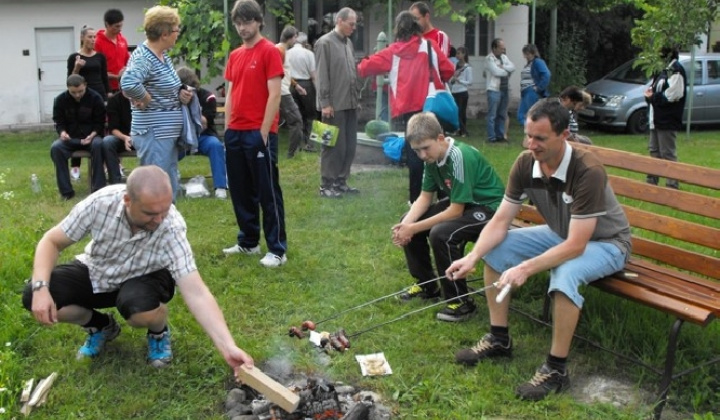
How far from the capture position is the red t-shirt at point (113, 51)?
9.98m

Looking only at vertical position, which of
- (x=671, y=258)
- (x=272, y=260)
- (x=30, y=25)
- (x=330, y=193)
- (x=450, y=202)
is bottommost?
(x=272, y=260)

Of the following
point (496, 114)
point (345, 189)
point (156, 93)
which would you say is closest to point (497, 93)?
point (496, 114)

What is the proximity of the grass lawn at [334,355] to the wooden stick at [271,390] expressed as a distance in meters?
0.34

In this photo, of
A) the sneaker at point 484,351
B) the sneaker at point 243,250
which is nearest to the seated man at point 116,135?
the sneaker at point 243,250

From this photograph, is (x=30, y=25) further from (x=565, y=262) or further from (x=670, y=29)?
(x=565, y=262)

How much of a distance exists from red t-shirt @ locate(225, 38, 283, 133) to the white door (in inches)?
513

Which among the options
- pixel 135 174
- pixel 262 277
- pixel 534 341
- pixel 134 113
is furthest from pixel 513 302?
pixel 134 113

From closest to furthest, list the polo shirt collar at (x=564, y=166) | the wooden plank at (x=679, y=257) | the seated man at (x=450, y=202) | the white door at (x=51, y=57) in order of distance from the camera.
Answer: the polo shirt collar at (x=564, y=166), the wooden plank at (x=679, y=257), the seated man at (x=450, y=202), the white door at (x=51, y=57)

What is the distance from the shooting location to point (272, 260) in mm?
5871

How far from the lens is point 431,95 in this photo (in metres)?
7.59

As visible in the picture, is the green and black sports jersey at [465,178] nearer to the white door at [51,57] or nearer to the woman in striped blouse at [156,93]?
the woman in striped blouse at [156,93]

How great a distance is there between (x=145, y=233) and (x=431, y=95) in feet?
14.1

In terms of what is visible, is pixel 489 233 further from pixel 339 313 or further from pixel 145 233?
pixel 145 233

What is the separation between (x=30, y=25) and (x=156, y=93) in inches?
516
